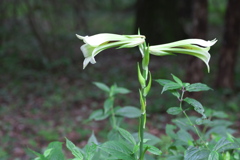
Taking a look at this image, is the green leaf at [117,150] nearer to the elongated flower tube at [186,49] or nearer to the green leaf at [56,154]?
the green leaf at [56,154]

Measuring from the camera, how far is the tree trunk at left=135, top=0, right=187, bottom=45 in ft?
24.7

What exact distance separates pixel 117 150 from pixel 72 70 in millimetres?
5911

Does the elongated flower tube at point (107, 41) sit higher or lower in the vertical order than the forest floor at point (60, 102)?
higher

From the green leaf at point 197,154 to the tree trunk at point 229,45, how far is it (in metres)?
4.29

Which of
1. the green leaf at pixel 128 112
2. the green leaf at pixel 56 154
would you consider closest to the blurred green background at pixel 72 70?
the green leaf at pixel 128 112

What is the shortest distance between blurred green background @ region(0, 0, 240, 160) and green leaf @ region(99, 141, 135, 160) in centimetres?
284

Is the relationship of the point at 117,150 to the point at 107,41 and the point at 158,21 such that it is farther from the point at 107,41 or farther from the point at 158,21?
the point at 158,21

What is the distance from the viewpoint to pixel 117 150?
88cm

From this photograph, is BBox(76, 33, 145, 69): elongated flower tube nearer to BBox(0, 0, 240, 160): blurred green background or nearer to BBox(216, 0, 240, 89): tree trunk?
BBox(0, 0, 240, 160): blurred green background

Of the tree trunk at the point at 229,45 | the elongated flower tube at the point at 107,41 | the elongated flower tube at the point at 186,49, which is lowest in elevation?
the tree trunk at the point at 229,45

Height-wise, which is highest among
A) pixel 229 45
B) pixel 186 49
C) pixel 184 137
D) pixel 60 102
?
pixel 186 49

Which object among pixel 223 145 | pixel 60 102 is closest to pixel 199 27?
pixel 60 102

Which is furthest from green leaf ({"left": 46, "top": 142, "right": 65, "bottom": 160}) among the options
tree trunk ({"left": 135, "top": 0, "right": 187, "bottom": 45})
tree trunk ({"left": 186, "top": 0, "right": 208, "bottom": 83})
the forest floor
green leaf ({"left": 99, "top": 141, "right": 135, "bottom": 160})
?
tree trunk ({"left": 135, "top": 0, "right": 187, "bottom": 45})

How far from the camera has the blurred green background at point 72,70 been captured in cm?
451
